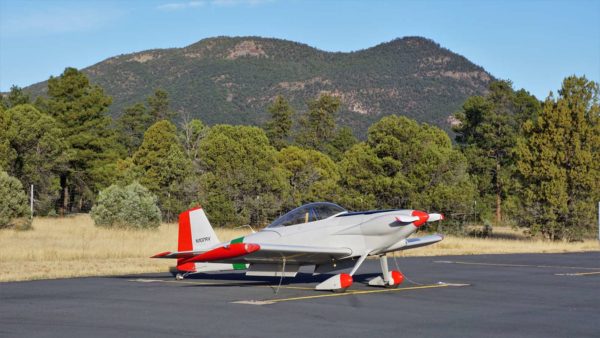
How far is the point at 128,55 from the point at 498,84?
12708 cm

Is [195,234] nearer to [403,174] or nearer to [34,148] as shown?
[403,174]

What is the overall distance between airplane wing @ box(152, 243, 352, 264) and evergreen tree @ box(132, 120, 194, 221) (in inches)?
1410

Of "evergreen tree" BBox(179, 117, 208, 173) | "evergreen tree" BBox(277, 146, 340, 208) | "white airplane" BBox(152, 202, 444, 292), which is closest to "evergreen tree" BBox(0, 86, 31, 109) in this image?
"evergreen tree" BBox(179, 117, 208, 173)

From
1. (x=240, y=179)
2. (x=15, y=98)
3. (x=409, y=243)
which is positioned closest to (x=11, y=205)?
(x=240, y=179)

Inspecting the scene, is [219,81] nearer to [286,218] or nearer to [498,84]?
[498,84]

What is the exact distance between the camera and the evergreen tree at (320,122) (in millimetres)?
90594

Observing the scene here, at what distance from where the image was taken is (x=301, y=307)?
13250 millimetres

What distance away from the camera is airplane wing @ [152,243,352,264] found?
1470cm

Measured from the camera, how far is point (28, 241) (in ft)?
102

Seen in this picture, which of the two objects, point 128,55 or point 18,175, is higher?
point 128,55

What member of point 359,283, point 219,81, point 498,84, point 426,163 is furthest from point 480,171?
point 219,81

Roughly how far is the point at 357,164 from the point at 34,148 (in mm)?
25526

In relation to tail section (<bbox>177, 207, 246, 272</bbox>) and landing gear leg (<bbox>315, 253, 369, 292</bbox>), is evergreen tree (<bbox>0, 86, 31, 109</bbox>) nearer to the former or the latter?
tail section (<bbox>177, 207, 246, 272</bbox>)

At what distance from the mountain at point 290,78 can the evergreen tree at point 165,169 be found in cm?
7115
